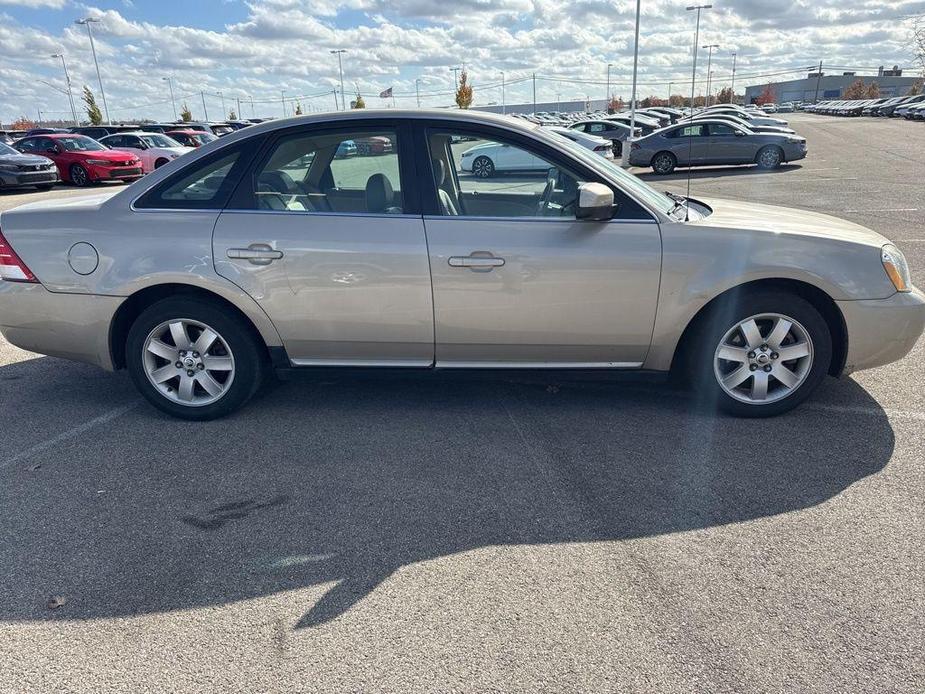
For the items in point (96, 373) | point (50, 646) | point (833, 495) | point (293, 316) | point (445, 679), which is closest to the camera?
point (445, 679)

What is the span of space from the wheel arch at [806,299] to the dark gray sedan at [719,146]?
1805 cm

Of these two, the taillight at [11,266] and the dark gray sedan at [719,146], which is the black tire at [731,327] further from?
the dark gray sedan at [719,146]

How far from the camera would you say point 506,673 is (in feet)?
7.56

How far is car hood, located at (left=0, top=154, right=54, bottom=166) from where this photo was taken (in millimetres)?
19609

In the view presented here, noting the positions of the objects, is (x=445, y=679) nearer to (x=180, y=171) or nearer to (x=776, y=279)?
(x=776, y=279)

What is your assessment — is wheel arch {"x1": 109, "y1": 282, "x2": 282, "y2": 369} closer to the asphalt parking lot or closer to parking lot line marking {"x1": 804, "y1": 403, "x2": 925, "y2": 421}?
the asphalt parking lot

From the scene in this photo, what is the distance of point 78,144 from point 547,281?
22326 millimetres

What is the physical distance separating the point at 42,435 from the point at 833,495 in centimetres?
432

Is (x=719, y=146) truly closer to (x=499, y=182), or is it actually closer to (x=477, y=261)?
(x=499, y=182)

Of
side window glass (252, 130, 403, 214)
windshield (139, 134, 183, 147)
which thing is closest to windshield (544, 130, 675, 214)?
side window glass (252, 130, 403, 214)

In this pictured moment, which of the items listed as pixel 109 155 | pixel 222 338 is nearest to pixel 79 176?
pixel 109 155

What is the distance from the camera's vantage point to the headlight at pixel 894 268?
393cm

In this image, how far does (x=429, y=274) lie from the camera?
386 centimetres

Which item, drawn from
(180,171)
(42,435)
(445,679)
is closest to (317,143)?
(180,171)
